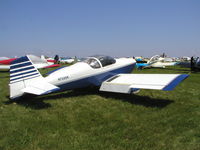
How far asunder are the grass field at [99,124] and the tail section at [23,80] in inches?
22.0

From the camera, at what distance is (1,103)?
208 inches

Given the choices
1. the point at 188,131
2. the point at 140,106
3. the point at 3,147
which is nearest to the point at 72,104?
the point at 140,106

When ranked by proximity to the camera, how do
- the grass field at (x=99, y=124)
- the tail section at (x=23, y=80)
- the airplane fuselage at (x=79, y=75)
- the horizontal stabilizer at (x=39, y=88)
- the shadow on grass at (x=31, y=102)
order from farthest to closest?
1. the airplane fuselage at (x=79, y=75)
2. the shadow on grass at (x=31, y=102)
3. the tail section at (x=23, y=80)
4. the horizontal stabilizer at (x=39, y=88)
5. the grass field at (x=99, y=124)

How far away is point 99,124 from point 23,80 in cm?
301

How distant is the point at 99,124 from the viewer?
3.67 meters

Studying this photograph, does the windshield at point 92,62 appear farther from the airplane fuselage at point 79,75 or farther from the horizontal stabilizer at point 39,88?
the horizontal stabilizer at point 39,88

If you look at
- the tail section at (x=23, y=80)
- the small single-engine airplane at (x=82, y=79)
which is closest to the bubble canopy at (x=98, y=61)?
the small single-engine airplane at (x=82, y=79)

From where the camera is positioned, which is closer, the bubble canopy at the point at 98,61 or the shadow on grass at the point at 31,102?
the shadow on grass at the point at 31,102

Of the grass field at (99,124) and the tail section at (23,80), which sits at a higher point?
the tail section at (23,80)

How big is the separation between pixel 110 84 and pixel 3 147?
3.98 m

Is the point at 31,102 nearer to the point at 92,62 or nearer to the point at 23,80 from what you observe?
the point at 23,80

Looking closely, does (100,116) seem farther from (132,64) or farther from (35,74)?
(132,64)

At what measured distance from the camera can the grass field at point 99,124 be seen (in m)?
2.83

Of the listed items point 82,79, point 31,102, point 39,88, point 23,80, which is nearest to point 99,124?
point 39,88
